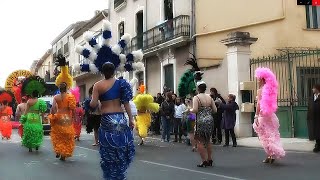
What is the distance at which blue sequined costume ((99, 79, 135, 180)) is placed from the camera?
21.8ft

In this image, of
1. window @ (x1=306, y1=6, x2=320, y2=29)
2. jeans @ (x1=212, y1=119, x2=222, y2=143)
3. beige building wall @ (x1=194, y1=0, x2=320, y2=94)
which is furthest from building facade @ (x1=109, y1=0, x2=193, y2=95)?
jeans @ (x1=212, y1=119, x2=222, y2=143)

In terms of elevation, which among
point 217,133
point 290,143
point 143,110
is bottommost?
point 290,143

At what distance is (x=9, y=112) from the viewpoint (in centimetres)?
2028

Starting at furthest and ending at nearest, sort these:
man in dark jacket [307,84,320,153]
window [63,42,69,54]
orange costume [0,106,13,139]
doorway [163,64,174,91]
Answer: window [63,42,69,54] < doorway [163,64,174,91] < orange costume [0,106,13,139] < man in dark jacket [307,84,320,153]

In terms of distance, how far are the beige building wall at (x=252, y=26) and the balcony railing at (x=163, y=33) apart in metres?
0.88

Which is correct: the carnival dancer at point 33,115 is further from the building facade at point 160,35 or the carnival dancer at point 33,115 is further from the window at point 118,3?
the window at point 118,3

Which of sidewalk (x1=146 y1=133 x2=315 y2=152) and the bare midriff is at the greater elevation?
the bare midriff

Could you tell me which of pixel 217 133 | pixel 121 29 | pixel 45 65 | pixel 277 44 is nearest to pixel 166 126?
pixel 217 133

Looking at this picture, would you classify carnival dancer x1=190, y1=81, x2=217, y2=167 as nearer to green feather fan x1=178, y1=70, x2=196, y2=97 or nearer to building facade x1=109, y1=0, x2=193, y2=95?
green feather fan x1=178, y1=70, x2=196, y2=97

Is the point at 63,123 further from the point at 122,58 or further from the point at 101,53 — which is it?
the point at 101,53

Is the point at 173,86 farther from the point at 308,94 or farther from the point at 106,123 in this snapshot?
the point at 106,123

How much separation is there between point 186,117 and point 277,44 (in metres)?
7.85

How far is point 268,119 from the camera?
10602 mm

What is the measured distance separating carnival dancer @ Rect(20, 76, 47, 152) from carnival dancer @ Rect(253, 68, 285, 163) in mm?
6313
